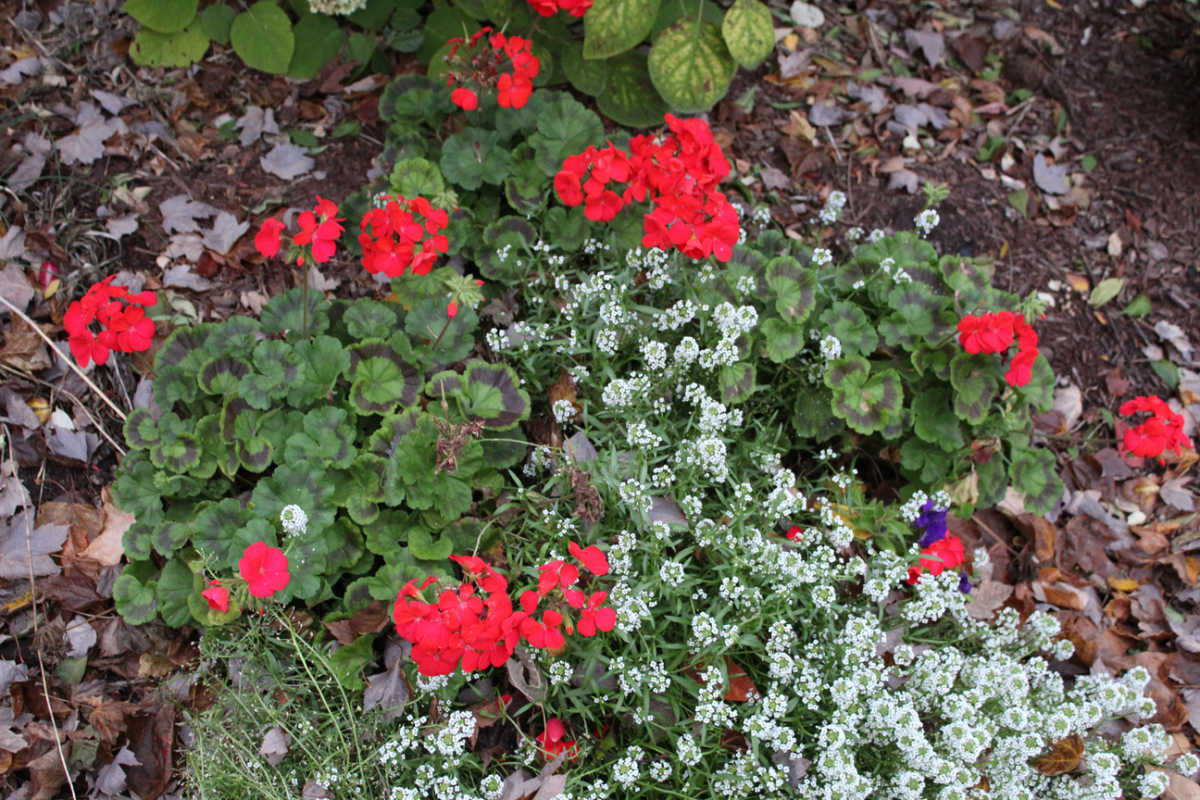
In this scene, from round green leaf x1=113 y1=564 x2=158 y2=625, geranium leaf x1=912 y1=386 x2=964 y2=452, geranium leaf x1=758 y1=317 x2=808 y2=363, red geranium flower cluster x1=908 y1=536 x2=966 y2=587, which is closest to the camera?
round green leaf x1=113 y1=564 x2=158 y2=625

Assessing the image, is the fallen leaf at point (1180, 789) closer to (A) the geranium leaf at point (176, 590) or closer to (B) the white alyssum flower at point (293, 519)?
(B) the white alyssum flower at point (293, 519)

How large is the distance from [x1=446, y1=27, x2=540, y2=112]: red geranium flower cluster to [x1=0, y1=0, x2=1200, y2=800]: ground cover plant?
2 cm

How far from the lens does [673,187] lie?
108 inches

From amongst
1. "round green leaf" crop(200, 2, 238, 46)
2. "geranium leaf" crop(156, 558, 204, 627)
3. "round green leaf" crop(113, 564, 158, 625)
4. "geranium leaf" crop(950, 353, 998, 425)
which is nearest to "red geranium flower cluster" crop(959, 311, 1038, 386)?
"geranium leaf" crop(950, 353, 998, 425)

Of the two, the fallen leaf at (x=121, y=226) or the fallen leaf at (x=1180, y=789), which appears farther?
the fallen leaf at (x=121, y=226)

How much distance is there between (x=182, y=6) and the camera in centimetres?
348

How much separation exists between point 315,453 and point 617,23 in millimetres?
1878

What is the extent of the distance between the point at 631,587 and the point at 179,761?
1.41 m

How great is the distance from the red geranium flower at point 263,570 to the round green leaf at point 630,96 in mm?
2236

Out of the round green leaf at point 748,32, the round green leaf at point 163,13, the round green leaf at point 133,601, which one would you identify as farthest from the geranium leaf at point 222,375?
the round green leaf at point 748,32

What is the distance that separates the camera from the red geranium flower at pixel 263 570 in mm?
2172

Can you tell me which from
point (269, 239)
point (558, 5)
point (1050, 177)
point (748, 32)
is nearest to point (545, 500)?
point (269, 239)

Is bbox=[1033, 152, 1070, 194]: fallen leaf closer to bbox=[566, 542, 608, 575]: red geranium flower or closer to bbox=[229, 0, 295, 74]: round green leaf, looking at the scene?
bbox=[566, 542, 608, 575]: red geranium flower

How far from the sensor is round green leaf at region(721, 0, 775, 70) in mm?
3256
